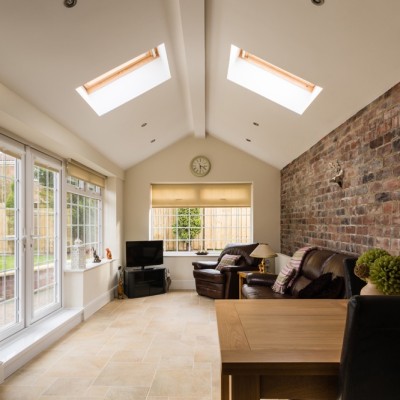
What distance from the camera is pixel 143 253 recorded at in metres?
6.30

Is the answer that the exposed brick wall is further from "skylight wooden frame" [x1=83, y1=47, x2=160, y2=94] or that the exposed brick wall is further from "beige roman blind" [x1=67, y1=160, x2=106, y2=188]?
"beige roman blind" [x1=67, y1=160, x2=106, y2=188]

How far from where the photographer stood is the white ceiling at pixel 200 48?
232 cm

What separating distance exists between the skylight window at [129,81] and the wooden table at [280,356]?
3047 mm

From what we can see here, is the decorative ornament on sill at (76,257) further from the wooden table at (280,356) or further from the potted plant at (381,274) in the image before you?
the potted plant at (381,274)

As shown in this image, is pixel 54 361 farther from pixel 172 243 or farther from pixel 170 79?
pixel 172 243

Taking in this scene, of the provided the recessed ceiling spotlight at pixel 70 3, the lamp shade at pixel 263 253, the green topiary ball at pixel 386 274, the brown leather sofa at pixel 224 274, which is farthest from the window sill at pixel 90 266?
the green topiary ball at pixel 386 274

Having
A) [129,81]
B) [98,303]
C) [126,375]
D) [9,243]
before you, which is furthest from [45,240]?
[129,81]

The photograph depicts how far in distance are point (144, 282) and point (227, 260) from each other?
1539 mm

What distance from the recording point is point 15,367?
3.07 metres

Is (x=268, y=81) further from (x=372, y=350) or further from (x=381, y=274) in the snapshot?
(x=372, y=350)

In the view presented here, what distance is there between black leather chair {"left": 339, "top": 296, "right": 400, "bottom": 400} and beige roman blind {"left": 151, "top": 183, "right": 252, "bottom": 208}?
585 centimetres

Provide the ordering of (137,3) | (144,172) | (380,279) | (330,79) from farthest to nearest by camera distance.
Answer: (144,172) → (330,79) → (137,3) → (380,279)

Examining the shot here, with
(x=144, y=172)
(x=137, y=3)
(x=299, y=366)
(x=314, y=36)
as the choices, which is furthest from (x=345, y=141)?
(x=144, y=172)

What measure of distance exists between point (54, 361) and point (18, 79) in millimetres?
2566
